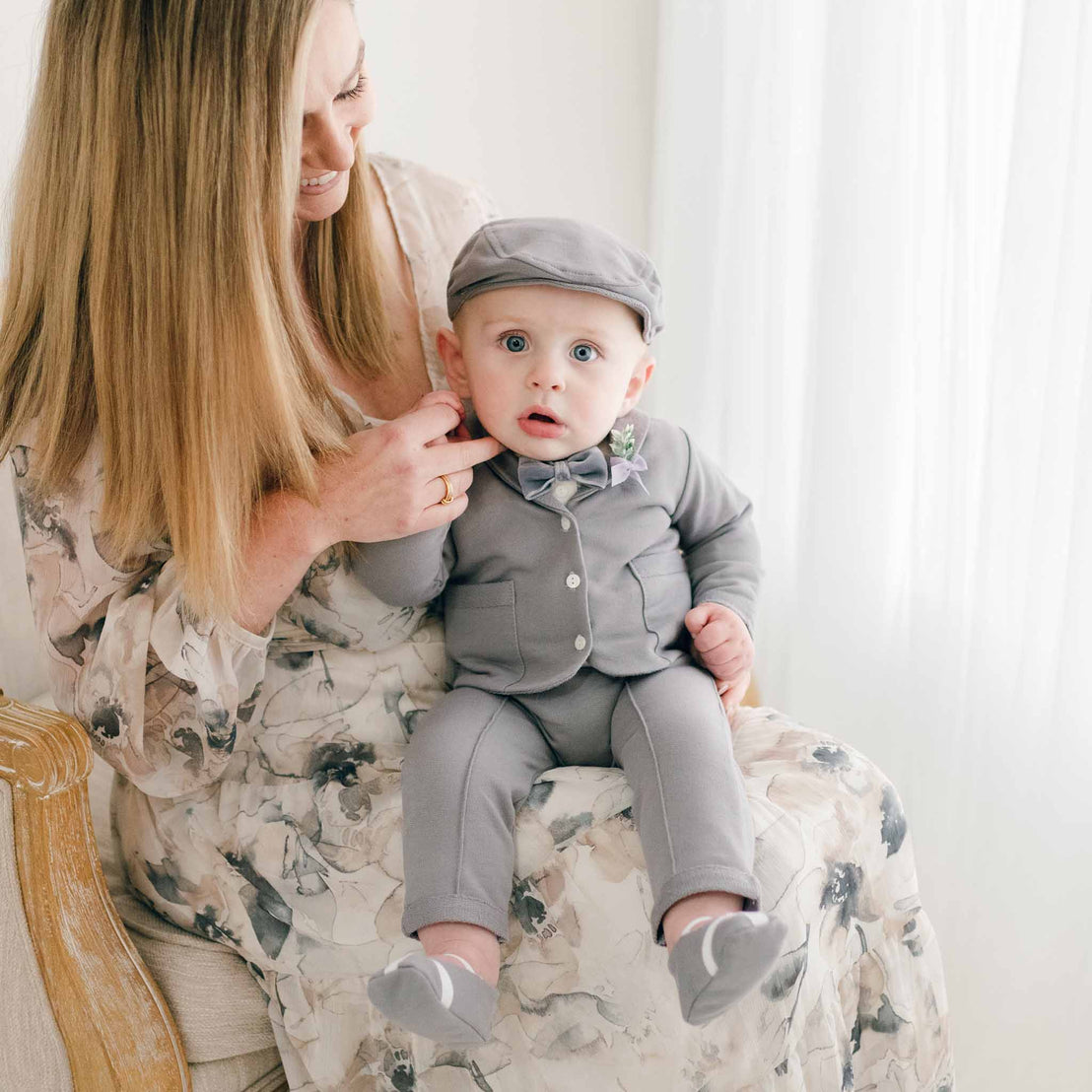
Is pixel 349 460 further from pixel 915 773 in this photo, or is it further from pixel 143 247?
pixel 915 773

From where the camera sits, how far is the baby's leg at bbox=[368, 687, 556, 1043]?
3.06 feet

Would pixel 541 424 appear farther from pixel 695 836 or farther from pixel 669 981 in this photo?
pixel 669 981

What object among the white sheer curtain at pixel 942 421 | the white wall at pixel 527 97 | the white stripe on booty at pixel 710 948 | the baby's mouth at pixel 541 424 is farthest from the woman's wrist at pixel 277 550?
the white wall at pixel 527 97

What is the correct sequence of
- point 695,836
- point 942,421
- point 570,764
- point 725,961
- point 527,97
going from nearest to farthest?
point 725,961, point 695,836, point 570,764, point 942,421, point 527,97

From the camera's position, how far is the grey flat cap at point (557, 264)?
3.77ft

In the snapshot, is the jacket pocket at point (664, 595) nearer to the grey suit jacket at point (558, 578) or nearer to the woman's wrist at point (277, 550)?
the grey suit jacket at point (558, 578)

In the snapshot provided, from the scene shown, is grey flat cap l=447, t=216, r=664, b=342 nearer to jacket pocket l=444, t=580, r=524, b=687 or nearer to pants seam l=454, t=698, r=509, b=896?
jacket pocket l=444, t=580, r=524, b=687

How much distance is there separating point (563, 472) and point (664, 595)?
18 centimetres

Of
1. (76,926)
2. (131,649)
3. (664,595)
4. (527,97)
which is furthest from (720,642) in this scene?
(527,97)

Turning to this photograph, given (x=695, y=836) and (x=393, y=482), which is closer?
(x=695, y=836)

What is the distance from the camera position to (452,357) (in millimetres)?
1280

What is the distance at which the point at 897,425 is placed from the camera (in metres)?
1.73

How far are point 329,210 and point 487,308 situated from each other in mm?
237

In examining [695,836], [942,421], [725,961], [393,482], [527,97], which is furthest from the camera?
[527,97]
